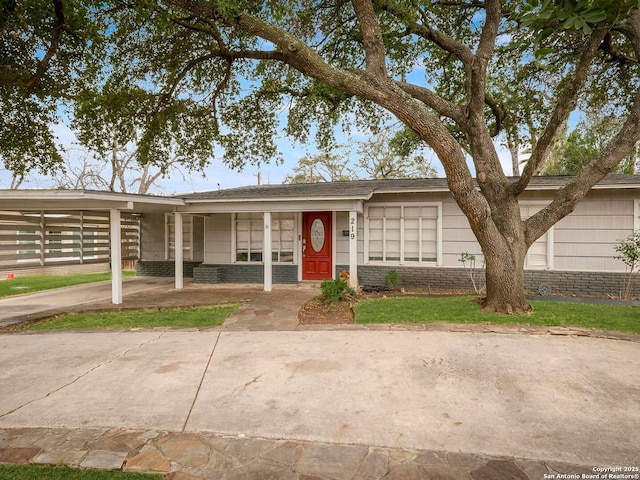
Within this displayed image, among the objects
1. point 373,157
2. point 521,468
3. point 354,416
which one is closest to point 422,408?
point 354,416

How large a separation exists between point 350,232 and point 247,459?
254 inches

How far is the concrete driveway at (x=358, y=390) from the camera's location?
2.75 m

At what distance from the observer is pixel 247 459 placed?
248 cm

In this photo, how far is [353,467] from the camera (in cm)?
237

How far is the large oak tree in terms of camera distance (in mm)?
6250

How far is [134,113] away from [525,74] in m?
10.8

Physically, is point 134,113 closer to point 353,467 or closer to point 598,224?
point 353,467

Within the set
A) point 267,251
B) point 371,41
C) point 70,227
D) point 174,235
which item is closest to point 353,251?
point 267,251

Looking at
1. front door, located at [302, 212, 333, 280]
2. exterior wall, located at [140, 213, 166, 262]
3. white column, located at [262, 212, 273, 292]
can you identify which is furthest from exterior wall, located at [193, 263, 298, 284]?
exterior wall, located at [140, 213, 166, 262]

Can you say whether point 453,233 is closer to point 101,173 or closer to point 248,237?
point 248,237

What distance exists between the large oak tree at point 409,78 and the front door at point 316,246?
3146mm

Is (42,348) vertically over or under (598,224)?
under

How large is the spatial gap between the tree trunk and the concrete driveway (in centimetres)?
130

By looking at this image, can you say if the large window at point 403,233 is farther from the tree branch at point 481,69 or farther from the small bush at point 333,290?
the tree branch at point 481,69
